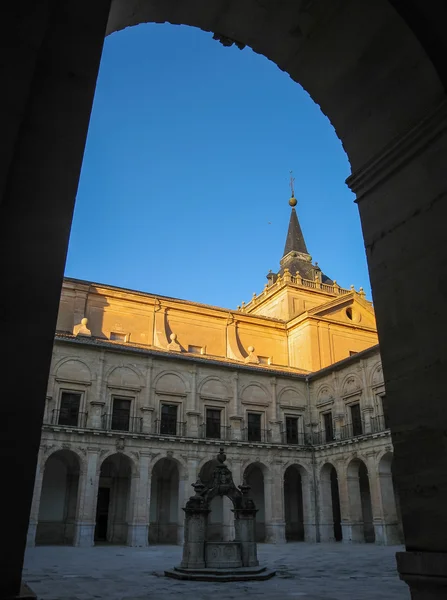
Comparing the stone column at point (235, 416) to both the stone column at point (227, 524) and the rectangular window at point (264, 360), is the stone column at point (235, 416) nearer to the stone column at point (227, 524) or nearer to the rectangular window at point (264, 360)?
the stone column at point (227, 524)

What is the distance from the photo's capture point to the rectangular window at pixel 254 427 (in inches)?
1166

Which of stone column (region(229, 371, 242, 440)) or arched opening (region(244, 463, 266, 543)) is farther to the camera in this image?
arched opening (region(244, 463, 266, 543))

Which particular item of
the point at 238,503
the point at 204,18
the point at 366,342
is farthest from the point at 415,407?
the point at 366,342

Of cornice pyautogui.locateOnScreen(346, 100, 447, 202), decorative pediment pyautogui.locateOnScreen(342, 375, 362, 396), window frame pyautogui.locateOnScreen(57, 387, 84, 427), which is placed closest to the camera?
cornice pyautogui.locateOnScreen(346, 100, 447, 202)

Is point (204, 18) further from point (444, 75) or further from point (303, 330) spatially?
point (303, 330)

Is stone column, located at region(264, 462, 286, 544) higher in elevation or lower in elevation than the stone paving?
higher

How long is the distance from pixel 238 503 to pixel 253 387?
15875 mm

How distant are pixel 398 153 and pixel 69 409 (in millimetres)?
24763

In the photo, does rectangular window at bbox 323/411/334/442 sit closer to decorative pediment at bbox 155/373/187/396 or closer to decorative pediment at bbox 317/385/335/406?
decorative pediment at bbox 317/385/335/406

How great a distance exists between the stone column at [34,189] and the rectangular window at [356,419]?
88.6 feet

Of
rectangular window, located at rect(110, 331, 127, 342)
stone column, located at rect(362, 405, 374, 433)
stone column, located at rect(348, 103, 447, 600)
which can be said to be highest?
rectangular window, located at rect(110, 331, 127, 342)

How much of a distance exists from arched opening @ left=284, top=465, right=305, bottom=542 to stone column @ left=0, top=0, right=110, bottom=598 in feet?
97.4

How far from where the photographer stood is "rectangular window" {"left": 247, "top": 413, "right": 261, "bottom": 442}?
2961 cm

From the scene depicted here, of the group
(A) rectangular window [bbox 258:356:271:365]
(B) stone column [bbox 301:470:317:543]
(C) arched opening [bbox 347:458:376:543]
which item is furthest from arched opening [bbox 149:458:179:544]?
(A) rectangular window [bbox 258:356:271:365]
